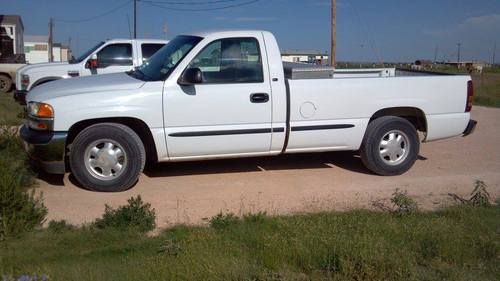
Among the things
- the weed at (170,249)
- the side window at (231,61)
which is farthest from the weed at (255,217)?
the side window at (231,61)

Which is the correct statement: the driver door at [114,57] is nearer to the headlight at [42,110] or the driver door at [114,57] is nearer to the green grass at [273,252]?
the headlight at [42,110]

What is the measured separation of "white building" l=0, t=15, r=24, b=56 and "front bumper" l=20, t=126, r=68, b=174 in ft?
114

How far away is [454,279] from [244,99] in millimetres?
3280

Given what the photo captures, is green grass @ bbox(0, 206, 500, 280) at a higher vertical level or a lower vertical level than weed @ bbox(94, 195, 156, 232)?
lower

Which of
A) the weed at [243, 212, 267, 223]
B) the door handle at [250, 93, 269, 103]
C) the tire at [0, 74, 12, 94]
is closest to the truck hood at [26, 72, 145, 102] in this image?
the door handle at [250, 93, 269, 103]

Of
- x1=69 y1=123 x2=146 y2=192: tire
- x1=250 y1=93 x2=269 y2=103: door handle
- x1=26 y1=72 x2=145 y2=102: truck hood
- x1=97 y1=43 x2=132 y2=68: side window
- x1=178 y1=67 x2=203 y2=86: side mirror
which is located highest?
x1=97 y1=43 x2=132 y2=68: side window

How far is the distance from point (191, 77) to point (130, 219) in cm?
191

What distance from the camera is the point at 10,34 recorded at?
44969mm

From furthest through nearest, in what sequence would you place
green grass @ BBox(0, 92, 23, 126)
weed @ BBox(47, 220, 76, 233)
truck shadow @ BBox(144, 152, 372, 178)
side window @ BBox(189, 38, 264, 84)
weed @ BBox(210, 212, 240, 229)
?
green grass @ BBox(0, 92, 23, 126), truck shadow @ BBox(144, 152, 372, 178), side window @ BBox(189, 38, 264, 84), weed @ BBox(210, 212, 240, 229), weed @ BBox(47, 220, 76, 233)

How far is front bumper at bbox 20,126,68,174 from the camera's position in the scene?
592 cm

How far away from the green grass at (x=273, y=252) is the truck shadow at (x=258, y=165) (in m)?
2.33

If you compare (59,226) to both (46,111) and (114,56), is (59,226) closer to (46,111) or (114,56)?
(46,111)

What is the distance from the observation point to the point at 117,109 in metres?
6.05

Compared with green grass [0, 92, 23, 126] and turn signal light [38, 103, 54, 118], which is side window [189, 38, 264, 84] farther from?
green grass [0, 92, 23, 126]
